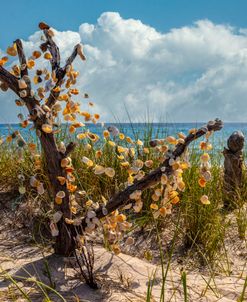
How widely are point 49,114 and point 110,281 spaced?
974mm

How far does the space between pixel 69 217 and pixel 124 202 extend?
0.36 metres

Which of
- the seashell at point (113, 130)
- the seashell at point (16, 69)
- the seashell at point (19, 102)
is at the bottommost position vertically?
the seashell at point (113, 130)

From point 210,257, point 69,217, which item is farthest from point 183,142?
point 210,257

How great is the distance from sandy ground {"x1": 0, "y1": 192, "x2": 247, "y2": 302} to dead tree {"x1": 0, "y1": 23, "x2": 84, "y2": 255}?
0.19m

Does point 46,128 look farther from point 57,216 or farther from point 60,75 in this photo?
point 57,216

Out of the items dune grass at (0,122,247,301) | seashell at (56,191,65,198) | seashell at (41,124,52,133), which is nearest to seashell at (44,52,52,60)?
seashell at (41,124,52,133)

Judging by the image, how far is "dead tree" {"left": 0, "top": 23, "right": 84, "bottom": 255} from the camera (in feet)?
7.76

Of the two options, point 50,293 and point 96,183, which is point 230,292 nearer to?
point 50,293

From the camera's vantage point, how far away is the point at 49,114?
240 cm

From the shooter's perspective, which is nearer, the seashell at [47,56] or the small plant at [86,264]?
the small plant at [86,264]

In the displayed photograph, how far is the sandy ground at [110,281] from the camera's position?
2135 mm

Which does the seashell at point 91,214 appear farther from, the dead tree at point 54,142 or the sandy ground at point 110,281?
the sandy ground at point 110,281

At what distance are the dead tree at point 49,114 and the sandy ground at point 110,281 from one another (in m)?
0.19

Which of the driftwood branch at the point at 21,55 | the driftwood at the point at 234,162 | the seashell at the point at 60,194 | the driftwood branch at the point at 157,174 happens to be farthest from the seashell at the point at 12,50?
the driftwood at the point at 234,162
